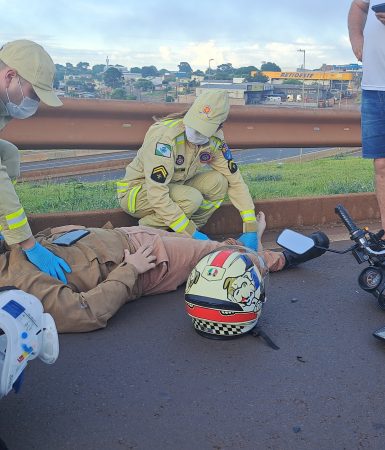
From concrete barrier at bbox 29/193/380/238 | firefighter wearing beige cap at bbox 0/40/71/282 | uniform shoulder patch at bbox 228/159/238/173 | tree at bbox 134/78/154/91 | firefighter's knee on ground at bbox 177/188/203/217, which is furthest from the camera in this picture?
tree at bbox 134/78/154/91

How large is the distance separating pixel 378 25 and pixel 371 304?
6.63 ft

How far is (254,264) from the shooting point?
11.1 ft

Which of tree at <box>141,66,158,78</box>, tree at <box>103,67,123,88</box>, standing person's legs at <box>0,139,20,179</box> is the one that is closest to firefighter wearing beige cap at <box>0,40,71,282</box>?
standing person's legs at <box>0,139,20,179</box>

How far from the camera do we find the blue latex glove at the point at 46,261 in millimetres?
3373

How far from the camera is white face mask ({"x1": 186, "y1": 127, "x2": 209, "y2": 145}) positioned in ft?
15.0

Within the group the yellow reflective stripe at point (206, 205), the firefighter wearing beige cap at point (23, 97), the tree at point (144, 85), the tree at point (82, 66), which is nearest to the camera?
the firefighter wearing beige cap at point (23, 97)

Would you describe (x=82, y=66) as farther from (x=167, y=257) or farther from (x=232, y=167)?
(x=167, y=257)

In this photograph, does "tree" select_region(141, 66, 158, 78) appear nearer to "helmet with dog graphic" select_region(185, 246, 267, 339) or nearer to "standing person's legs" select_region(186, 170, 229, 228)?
"standing person's legs" select_region(186, 170, 229, 228)

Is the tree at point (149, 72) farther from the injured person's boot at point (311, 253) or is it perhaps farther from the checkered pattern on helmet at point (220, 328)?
the checkered pattern on helmet at point (220, 328)

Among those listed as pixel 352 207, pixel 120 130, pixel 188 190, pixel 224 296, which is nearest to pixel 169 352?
pixel 224 296

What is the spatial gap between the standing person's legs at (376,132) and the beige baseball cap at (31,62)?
2360 millimetres

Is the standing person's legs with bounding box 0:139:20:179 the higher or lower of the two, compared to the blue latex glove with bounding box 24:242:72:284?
higher

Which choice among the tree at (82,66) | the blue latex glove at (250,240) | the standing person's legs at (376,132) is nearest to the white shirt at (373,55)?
the standing person's legs at (376,132)

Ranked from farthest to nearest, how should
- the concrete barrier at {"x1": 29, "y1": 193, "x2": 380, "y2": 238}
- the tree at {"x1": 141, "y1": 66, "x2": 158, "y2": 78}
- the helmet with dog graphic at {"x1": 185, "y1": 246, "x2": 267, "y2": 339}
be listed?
1. the tree at {"x1": 141, "y1": 66, "x2": 158, "y2": 78}
2. the concrete barrier at {"x1": 29, "y1": 193, "x2": 380, "y2": 238}
3. the helmet with dog graphic at {"x1": 185, "y1": 246, "x2": 267, "y2": 339}
